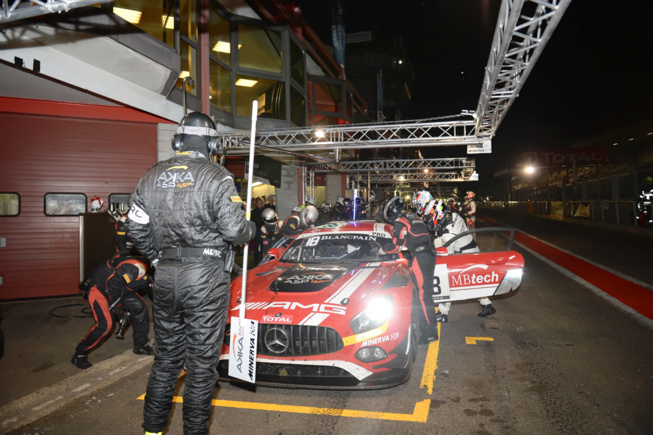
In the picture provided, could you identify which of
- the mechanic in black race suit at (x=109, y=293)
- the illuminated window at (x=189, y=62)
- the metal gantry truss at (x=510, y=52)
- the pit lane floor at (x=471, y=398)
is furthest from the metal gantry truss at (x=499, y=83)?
the mechanic in black race suit at (x=109, y=293)

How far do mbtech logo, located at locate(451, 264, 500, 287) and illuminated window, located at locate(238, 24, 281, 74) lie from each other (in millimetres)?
13132

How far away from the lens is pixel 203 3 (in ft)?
36.1

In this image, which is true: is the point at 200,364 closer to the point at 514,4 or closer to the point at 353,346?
the point at 353,346

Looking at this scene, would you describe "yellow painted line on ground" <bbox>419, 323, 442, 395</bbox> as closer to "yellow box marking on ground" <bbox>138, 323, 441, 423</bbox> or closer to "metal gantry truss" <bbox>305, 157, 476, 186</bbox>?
"yellow box marking on ground" <bbox>138, 323, 441, 423</bbox>

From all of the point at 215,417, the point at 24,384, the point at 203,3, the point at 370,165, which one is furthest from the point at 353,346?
the point at 370,165

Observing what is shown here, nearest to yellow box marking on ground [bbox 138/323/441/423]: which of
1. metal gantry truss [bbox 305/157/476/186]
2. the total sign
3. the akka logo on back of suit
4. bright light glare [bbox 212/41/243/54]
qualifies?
the total sign

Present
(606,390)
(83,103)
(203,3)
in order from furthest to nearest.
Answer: (203,3) → (83,103) → (606,390)

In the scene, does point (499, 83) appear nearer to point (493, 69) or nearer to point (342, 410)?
point (493, 69)

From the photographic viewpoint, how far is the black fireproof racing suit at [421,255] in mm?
4730

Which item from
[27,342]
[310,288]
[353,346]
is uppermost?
[310,288]

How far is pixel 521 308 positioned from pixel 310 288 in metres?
4.21

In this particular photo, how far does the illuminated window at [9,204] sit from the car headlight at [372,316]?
7.43m

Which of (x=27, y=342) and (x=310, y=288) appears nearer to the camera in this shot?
(x=310, y=288)

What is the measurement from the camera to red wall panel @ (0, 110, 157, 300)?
7469mm
